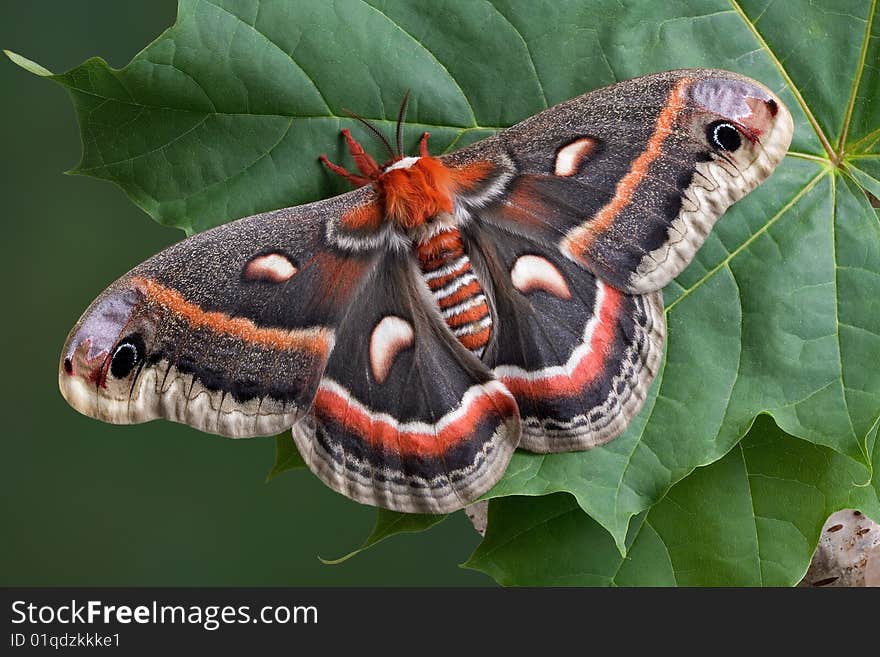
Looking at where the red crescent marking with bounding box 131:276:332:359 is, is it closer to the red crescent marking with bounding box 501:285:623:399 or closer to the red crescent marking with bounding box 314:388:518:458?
the red crescent marking with bounding box 314:388:518:458

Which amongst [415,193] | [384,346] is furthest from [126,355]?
[415,193]

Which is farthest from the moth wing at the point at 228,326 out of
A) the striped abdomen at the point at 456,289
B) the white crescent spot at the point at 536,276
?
the white crescent spot at the point at 536,276

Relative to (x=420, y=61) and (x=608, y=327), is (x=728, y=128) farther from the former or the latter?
(x=420, y=61)

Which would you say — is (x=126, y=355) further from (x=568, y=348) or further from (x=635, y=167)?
(x=635, y=167)

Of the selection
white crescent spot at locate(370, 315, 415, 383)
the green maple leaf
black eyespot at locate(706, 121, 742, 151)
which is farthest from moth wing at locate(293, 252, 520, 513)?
black eyespot at locate(706, 121, 742, 151)

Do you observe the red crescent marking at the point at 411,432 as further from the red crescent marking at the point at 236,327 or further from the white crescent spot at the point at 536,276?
the white crescent spot at the point at 536,276

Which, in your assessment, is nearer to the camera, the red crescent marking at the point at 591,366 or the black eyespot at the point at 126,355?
the black eyespot at the point at 126,355
